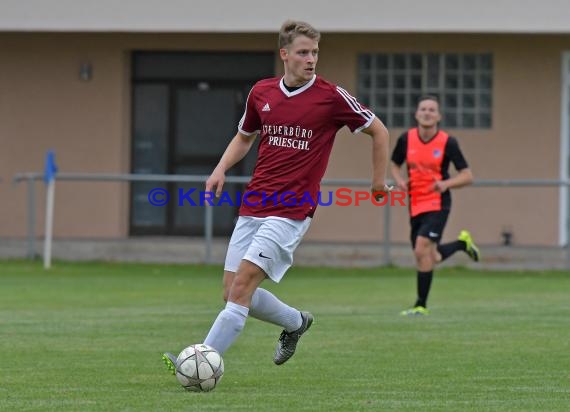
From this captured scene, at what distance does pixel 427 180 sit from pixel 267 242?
5901 millimetres

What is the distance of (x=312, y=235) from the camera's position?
77.8ft

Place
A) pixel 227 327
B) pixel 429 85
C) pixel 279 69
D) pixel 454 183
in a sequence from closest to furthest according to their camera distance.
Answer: pixel 227 327, pixel 454 183, pixel 429 85, pixel 279 69

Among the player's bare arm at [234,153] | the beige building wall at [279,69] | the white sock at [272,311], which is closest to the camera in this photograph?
the player's bare arm at [234,153]

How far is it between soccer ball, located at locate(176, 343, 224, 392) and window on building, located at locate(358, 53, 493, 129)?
50.5 feet

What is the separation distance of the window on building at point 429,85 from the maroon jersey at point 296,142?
47.9 ft

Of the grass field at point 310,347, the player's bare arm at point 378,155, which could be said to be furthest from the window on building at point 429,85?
the player's bare arm at point 378,155

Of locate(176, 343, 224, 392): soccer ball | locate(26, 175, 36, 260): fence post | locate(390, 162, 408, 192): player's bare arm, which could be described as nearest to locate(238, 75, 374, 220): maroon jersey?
locate(176, 343, 224, 392): soccer ball

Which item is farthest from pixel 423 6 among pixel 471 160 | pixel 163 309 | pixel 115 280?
pixel 163 309

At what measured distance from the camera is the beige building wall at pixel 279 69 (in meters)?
23.1

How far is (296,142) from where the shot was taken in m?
8.96

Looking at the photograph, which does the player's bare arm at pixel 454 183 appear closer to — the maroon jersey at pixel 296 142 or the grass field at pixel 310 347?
the grass field at pixel 310 347

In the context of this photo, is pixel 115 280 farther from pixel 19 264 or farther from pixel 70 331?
pixel 70 331

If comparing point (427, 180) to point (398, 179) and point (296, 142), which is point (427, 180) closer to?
point (398, 179)

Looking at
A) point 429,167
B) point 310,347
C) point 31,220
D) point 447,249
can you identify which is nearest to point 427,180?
point 429,167
